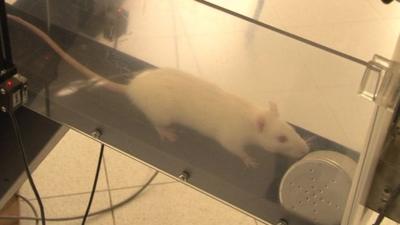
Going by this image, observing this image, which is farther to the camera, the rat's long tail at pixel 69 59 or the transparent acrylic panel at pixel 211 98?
the rat's long tail at pixel 69 59

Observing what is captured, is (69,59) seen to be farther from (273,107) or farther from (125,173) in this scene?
(125,173)

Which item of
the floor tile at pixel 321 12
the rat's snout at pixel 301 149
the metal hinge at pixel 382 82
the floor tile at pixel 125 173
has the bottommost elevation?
the floor tile at pixel 125 173

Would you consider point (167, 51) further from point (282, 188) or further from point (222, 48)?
point (282, 188)

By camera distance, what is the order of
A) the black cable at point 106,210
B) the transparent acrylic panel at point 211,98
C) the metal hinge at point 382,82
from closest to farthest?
the metal hinge at point 382,82
the transparent acrylic panel at point 211,98
the black cable at point 106,210

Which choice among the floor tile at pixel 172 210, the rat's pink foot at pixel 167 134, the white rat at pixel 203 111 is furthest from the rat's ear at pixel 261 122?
the floor tile at pixel 172 210

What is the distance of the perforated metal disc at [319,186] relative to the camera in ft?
1.90

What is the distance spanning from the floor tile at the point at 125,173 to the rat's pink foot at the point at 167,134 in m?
0.66

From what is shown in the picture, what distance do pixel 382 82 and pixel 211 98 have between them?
0.23 metres

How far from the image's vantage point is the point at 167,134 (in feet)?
2.31

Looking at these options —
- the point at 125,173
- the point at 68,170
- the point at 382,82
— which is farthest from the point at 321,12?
the point at 382,82

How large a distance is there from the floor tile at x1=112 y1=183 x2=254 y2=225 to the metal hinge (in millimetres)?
882

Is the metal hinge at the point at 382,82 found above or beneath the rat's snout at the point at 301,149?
above

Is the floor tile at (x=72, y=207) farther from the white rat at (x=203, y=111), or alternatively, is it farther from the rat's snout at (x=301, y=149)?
the rat's snout at (x=301, y=149)

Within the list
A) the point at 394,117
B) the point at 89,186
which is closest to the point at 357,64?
the point at 394,117
